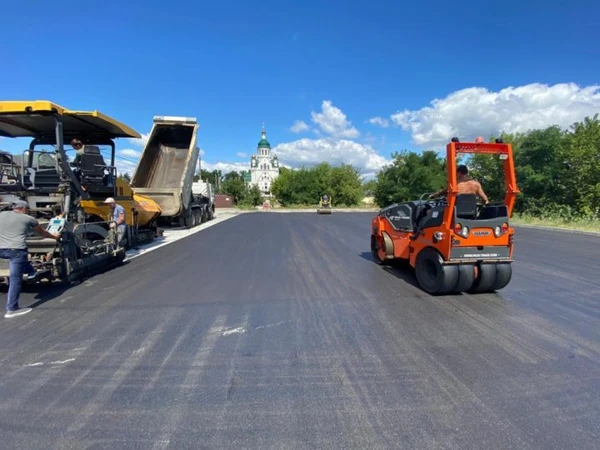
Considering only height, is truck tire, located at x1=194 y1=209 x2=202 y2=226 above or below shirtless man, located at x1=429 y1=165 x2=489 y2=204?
below

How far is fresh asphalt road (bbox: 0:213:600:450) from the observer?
2.38 meters

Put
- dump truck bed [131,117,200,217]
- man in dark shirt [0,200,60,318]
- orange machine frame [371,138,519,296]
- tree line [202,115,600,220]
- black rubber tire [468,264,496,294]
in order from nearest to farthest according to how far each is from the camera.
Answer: man in dark shirt [0,200,60,318]
orange machine frame [371,138,519,296]
black rubber tire [468,264,496,294]
dump truck bed [131,117,200,217]
tree line [202,115,600,220]

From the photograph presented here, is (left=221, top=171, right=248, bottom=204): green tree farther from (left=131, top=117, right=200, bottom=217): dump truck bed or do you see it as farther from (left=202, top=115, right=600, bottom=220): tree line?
(left=131, top=117, right=200, bottom=217): dump truck bed

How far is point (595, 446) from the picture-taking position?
2.22m

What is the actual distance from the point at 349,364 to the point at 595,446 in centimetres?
178

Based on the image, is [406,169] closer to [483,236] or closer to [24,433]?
[483,236]

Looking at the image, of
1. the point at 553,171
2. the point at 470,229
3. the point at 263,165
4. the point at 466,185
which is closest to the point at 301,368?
the point at 470,229

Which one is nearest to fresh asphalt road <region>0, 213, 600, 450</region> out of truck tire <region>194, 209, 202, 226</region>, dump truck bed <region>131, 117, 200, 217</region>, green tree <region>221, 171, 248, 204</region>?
dump truck bed <region>131, 117, 200, 217</region>

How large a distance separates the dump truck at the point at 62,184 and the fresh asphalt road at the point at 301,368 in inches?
23.4

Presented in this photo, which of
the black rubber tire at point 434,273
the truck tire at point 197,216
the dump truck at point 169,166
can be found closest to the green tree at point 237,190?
the truck tire at point 197,216

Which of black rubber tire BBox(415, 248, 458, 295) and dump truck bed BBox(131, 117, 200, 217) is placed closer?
black rubber tire BBox(415, 248, 458, 295)

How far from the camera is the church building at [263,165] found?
111 meters

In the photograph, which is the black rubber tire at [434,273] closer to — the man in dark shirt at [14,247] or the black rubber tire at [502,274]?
the black rubber tire at [502,274]

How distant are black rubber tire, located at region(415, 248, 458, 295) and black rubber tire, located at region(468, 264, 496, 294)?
0.46 metres
